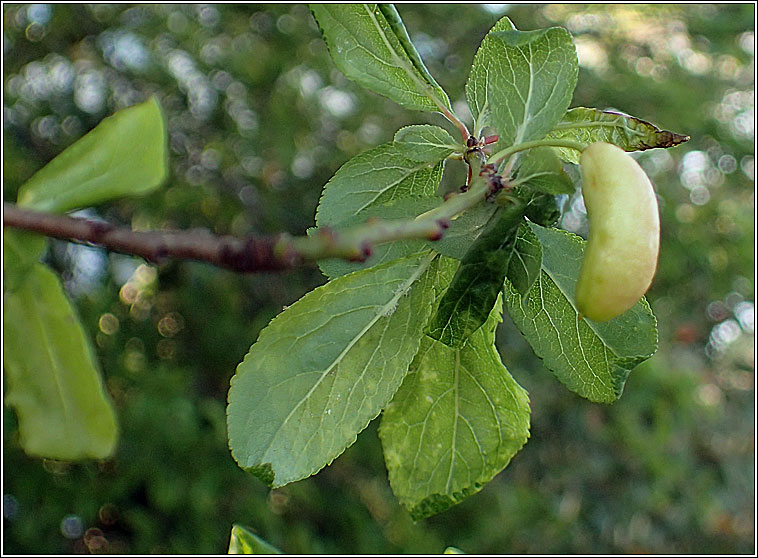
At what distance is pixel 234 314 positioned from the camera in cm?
113

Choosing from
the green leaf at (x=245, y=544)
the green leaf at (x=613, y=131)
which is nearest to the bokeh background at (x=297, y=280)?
the green leaf at (x=245, y=544)

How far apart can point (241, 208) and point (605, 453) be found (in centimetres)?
77

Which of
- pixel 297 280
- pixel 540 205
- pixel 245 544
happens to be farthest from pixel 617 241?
pixel 297 280

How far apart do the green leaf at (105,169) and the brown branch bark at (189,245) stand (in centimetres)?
8

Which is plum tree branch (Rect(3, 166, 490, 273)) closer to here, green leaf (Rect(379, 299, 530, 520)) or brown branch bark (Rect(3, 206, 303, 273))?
brown branch bark (Rect(3, 206, 303, 273))

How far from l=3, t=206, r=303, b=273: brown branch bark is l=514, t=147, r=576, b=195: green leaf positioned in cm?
13

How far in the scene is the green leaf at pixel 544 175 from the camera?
0.23 meters

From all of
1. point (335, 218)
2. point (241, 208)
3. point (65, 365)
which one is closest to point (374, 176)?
point (335, 218)

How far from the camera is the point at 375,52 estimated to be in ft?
0.90

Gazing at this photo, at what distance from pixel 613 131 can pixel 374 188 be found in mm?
90

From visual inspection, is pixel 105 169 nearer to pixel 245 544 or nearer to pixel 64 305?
pixel 64 305

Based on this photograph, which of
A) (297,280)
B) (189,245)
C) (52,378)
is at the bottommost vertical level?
(297,280)

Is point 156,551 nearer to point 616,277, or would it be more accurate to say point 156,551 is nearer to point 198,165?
point 198,165

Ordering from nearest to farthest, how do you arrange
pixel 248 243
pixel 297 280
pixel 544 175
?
pixel 248 243 < pixel 544 175 < pixel 297 280
